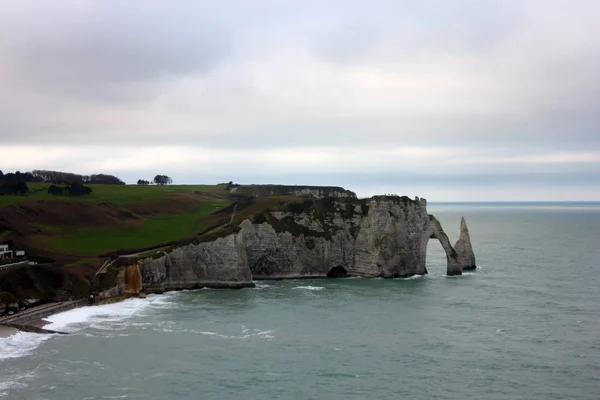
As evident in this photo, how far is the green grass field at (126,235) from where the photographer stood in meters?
71.8

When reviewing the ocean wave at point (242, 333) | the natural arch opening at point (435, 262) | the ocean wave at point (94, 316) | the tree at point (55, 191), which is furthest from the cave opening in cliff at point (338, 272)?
the tree at point (55, 191)

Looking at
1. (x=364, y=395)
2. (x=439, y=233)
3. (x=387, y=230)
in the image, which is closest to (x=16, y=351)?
(x=364, y=395)

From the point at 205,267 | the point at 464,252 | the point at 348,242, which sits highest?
the point at 348,242

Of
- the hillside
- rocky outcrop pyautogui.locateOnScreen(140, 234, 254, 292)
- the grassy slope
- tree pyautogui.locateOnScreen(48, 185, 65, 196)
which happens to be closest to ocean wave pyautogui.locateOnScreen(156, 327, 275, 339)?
the hillside

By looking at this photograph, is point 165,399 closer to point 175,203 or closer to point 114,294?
point 114,294

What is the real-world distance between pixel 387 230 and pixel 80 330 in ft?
148

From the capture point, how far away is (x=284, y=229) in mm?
78625

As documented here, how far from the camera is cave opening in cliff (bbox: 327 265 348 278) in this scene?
79.3 metres

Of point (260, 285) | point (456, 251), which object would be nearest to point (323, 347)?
point (260, 285)

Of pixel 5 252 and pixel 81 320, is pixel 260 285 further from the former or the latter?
pixel 5 252

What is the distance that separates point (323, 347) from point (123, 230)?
48001 millimetres

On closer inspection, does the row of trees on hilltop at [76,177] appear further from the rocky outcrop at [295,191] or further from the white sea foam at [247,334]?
the white sea foam at [247,334]

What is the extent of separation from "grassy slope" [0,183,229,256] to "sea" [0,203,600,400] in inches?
577

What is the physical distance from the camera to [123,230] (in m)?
81.6
